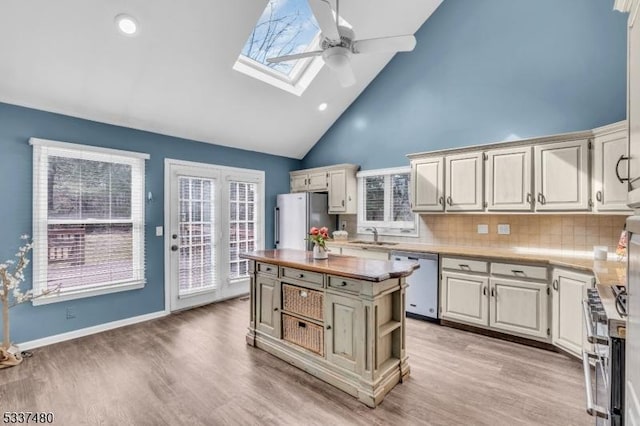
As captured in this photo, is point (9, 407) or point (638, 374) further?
point (9, 407)

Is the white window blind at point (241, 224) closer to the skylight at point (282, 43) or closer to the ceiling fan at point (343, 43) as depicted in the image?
the skylight at point (282, 43)

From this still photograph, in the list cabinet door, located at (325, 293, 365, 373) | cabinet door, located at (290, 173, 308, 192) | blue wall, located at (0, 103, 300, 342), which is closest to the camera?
cabinet door, located at (325, 293, 365, 373)

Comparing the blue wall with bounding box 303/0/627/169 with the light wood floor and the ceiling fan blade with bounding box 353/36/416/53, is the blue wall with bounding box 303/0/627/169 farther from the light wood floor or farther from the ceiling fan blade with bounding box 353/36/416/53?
the light wood floor

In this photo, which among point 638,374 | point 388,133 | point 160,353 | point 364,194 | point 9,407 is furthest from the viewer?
point 364,194

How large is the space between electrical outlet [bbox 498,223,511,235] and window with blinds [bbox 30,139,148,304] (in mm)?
4621

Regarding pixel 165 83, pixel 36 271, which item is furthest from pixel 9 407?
pixel 165 83

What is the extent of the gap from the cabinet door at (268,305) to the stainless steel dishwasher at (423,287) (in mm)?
1775

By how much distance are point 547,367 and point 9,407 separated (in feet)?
14.4

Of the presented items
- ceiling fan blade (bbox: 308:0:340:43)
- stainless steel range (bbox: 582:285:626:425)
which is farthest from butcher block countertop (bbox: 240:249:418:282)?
ceiling fan blade (bbox: 308:0:340:43)

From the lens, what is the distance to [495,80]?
394cm

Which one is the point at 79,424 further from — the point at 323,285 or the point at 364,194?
the point at 364,194

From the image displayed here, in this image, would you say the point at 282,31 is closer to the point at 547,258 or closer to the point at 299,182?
the point at 299,182

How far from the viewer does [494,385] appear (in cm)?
255

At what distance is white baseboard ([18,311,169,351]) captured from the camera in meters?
3.28
